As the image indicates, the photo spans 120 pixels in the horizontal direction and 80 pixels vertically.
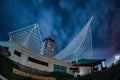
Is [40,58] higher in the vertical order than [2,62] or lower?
higher

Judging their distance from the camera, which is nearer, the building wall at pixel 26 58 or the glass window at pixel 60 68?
the building wall at pixel 26 58

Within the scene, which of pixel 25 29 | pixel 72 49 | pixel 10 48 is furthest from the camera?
pixel 72 49

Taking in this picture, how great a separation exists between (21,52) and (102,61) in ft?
67.2

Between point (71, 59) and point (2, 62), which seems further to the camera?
point (71, 59)

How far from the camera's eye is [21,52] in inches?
1179

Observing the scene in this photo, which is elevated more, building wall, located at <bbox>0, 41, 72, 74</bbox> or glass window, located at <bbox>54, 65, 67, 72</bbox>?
building wall, located at <bbox>0, 41, 72, 74</bbox>

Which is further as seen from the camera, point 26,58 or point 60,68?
point 60,68

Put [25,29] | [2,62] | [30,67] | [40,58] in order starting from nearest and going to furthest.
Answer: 1. [2,62]
2. [30,67]
3. [40,58]
4. [25,29]

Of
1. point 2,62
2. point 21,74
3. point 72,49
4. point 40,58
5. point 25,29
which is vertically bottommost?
point 21,74

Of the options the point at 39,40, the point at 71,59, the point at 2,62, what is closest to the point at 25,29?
the point at 39,40

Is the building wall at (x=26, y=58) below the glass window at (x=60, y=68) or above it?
above

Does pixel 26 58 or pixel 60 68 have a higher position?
pixel 26 58

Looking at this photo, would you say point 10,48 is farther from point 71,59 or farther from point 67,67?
point 71,59

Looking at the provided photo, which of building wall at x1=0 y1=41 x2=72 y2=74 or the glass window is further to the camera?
the glass window
